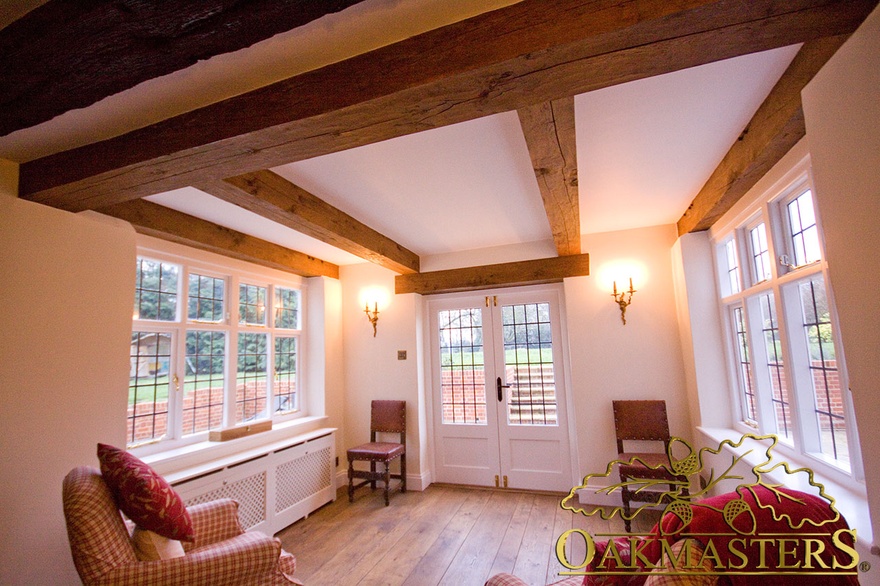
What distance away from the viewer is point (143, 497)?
5.79 ft

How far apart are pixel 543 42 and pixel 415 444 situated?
403 centimetres

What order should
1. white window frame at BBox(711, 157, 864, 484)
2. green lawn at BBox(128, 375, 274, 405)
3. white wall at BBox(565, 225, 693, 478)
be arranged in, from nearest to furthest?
white window frame at BBox(711, 157, 864, 484)
green lawn at BBox(128, 375, 274, 405)
white wall at BBox(565, 225, 693, 478)

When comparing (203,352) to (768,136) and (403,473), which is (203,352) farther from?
(768,136)

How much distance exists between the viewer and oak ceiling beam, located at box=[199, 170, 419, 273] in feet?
7.33

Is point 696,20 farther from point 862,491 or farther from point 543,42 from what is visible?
point 862,491

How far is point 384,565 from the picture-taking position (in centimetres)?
286

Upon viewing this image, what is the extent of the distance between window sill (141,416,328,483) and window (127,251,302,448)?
17 cm

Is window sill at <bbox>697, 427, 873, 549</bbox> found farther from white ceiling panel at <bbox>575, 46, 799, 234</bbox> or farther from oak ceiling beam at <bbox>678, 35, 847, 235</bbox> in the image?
white ceiling panel at <bbox>575, 46, 799, 234</bbox>

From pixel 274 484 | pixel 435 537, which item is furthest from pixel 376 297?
pixel 435 537

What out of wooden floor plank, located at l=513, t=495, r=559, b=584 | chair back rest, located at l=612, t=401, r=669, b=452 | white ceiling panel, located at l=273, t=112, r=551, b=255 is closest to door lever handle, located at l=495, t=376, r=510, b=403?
wooden floor plank, located at l=513, t=495, r=559, b=584

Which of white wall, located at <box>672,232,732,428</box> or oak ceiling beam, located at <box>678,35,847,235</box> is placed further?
white wall, located at <box>672,232,732,428</box>

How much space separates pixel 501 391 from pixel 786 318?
2625 millimetres

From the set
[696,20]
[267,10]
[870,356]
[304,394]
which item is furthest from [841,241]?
[304,394]

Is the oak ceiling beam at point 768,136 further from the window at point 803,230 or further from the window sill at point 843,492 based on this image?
the window sill at point 843,492
